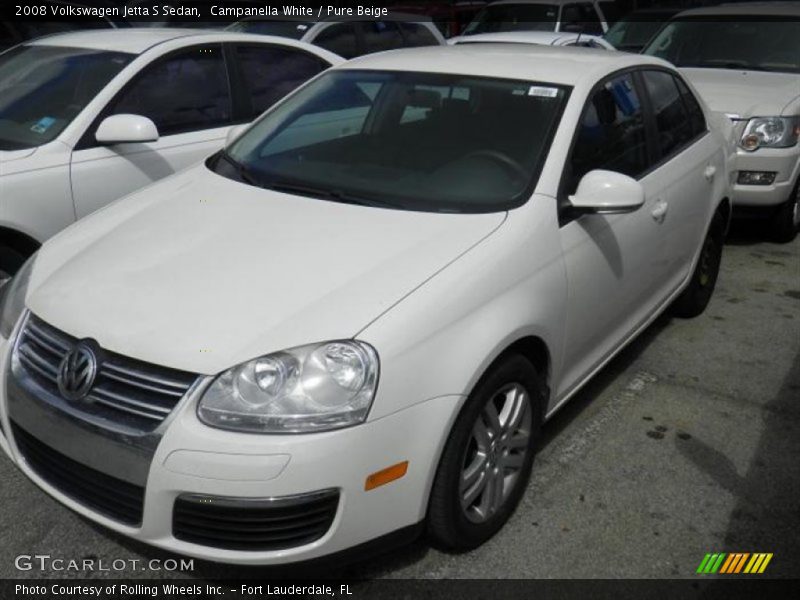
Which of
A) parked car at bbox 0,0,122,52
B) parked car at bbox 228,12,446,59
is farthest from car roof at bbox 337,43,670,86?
parked car at bbox 0,0,122,52

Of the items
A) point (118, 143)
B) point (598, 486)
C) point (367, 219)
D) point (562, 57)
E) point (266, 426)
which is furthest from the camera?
point (118, 143)

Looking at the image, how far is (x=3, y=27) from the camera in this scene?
8609 millimetres

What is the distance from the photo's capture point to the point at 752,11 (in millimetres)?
7246

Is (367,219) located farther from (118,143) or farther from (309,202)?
(118,143)

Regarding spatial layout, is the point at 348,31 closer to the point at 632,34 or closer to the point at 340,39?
the point at 340,39

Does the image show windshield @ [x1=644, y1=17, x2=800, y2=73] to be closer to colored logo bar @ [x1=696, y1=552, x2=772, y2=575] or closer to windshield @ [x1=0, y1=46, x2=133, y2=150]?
windshield @ [x1=0, y1=46, x2=133, y2=150]

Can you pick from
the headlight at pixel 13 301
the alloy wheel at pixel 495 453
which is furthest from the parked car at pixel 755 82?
the headlight at pixel 13 301

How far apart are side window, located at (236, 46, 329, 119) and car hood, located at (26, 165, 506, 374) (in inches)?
79.7

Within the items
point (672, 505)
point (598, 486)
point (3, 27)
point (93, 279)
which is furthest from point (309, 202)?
point (3, 27)

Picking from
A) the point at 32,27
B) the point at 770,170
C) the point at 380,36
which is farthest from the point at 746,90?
the point at 32,27

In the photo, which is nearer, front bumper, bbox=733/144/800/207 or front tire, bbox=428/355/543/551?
front tire, bbox=428/355/543/551

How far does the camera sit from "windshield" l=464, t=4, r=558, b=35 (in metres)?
12.2

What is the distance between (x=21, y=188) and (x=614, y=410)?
2935 millimetres

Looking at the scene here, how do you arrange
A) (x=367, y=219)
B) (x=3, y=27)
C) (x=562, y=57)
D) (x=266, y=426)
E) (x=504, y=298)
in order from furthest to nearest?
(x=3, y=27), (x=562, y=57), (x=367, y=219), (x=504, y=298), (x=266, y=426)
